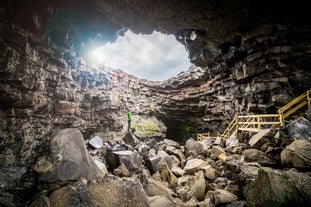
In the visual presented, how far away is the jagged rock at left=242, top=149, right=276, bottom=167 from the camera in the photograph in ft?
19.7

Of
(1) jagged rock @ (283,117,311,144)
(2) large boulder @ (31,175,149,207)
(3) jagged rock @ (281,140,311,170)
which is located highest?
(1) jagged rock @ (283,117,311,144)

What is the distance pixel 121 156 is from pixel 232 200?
4475 mm

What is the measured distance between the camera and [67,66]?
43.4 feet

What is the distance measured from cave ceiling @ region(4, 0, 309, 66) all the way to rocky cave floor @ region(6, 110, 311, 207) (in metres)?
8.03

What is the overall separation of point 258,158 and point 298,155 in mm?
1486

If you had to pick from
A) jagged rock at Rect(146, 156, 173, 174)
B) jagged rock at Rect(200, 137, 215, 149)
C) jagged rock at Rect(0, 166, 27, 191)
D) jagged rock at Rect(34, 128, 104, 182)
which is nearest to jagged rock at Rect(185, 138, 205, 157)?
jagged rock at Rect(200, 137, 215, 149)

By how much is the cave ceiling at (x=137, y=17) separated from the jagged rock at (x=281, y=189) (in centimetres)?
1026

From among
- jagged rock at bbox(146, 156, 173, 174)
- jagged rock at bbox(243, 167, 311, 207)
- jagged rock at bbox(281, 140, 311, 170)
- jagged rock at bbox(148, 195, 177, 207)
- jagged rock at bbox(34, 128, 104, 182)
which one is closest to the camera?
jagged rock at bbox(243, 167, 311, 207)

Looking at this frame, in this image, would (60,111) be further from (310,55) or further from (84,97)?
(310,55)

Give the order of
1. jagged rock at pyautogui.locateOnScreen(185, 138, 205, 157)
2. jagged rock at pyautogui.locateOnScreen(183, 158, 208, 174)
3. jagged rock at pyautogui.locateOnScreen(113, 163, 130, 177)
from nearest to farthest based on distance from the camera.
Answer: jagged rock at pyautogui.locateOnScreen(113, 163, 130, 177) → jagged rock at pyautogui.locateOnScreen(183, 158, 208, 174) → jagged rock at pyautogui.locateOnScreen(185, 138, 205, 157)

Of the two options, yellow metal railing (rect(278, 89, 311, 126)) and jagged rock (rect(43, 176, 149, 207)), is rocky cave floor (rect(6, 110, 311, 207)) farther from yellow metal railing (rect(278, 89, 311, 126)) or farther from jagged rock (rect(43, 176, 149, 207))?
yellow metal railing (rect(278, 89, 311, 126))

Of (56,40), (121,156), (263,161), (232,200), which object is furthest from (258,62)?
(56,40)

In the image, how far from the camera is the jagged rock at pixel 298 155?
15.3ft

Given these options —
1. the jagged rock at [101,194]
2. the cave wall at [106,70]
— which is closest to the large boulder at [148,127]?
the cave wall at [106,70]
